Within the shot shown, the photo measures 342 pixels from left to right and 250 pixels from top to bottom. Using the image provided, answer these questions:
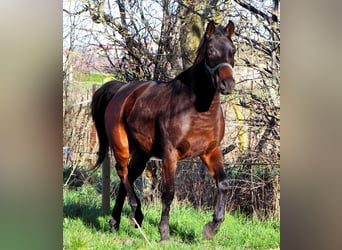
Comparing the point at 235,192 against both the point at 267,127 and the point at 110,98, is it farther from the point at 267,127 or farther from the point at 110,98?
the point at 110,98

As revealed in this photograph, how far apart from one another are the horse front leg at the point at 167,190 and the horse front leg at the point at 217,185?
25 centimetres

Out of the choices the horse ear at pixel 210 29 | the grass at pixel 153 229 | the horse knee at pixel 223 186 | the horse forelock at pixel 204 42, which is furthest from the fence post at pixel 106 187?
the horse ear at pixel 210 29

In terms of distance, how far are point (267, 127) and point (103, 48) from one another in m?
1.41

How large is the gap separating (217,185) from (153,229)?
59 centimetres

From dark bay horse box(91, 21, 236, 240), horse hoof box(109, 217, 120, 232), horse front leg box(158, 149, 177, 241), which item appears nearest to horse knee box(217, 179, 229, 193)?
dark bay horse box(91, 21, 236, 240)

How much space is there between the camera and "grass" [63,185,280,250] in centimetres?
457

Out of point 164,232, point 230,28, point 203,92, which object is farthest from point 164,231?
point 230,28

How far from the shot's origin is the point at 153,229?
468cm

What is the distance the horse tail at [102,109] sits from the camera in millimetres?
4863

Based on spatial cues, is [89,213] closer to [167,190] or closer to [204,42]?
[167,190]

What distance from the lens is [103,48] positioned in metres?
4.85

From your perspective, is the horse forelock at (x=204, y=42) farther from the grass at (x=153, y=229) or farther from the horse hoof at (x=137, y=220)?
the horse hoof at (x=137, y=220)
